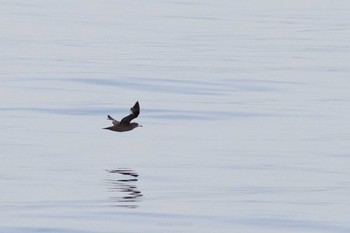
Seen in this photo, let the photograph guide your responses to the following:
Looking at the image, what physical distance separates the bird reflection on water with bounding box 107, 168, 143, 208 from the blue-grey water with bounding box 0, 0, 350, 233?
3cm

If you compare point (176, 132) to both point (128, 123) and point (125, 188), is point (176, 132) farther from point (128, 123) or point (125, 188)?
point (128, 123)

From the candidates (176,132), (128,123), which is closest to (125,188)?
(128,123)

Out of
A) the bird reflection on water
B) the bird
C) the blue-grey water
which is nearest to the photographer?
the blue-grey water

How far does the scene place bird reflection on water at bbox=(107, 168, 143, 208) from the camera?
59.1ft

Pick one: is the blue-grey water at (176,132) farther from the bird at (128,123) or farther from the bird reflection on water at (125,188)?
the bird at (128,123)

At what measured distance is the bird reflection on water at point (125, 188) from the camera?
18028 millimetres

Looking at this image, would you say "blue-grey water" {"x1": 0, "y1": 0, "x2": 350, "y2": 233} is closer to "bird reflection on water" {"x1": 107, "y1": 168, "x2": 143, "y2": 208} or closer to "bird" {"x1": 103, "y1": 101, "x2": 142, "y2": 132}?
"bird reflection on water" {"x1": 107, "y1": 168, "x2": 143, "y2": 208}

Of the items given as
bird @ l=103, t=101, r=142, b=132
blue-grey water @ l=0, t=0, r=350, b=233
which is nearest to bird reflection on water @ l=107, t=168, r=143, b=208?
blue-grey water @ l=0, t=0, r=350, b=233

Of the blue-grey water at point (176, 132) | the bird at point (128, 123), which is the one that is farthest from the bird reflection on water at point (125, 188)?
the bird at point (128, 123)

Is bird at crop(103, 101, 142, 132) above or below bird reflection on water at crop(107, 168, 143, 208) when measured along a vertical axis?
above

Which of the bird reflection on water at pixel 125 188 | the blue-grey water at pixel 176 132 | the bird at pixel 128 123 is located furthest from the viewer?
the bird at pixel 128 123

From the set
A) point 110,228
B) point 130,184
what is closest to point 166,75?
point 130,184

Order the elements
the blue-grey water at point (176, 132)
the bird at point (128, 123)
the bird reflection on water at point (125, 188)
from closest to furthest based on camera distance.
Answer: the blue-grey water at point (176, 132)
the bird reflection on water at point (125, 188)
the bird at point (128, 123)

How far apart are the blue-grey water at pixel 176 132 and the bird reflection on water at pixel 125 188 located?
0.03m
